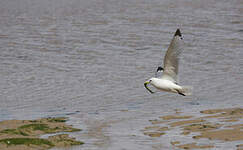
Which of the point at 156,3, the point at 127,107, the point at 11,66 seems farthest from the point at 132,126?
the point at 156,3

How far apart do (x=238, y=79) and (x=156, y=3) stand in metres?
17.2

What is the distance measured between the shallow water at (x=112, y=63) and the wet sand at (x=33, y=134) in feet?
1.13

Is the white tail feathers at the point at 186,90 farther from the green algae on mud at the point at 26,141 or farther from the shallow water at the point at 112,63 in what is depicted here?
the green algae on mud at the point at 26,141

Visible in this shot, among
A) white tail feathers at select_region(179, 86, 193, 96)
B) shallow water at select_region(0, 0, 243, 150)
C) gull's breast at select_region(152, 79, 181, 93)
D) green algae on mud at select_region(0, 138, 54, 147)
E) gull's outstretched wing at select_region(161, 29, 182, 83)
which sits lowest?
green algae on mud at select_region(0, 138, 54, 147)

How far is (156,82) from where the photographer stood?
9227 mm

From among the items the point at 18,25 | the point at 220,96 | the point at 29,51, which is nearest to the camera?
the point at 220,96

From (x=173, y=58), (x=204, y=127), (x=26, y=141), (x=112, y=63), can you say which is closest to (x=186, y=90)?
(x=173, y=58)

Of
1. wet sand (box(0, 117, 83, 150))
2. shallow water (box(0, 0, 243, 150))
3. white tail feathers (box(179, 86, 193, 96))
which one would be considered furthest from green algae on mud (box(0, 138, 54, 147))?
white tail feathers (box(179, 86, 193, 96))

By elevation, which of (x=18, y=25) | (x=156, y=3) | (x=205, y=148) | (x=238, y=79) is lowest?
(x=205, y=148)

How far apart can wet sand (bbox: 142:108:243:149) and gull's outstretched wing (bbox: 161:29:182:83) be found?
5.97 ft

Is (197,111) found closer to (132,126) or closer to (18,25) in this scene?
(132,126)

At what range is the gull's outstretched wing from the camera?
903cm

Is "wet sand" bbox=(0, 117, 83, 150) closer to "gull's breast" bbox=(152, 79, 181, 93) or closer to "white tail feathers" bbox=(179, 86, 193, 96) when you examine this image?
"gull's breast" bbox=(152, 79, 181, 93)

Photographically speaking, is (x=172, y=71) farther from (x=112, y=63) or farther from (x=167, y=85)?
(x=112, y=63)
